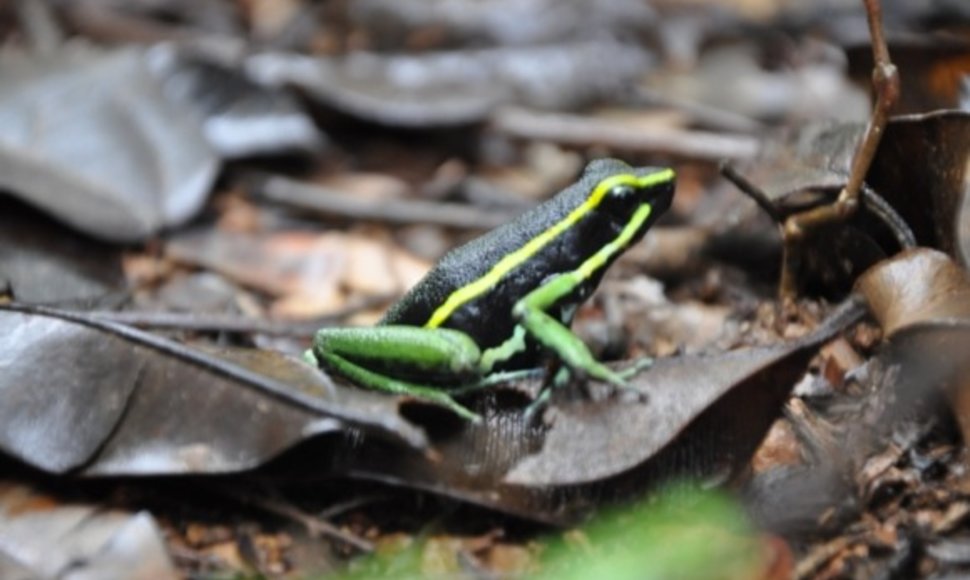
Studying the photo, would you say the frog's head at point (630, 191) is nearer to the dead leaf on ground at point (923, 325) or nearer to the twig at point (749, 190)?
the twig at point (749, 190)

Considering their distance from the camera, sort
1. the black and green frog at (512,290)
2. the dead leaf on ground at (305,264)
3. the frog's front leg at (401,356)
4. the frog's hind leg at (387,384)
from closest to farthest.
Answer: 1. the frog's hind leg at (387,384)
2. the frog's front leg at (401,356)
3. the black and green frog at (512,290)
4. the dead leaf on ground at (305,264)

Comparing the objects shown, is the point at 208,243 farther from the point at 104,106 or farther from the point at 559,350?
the point at 559,350

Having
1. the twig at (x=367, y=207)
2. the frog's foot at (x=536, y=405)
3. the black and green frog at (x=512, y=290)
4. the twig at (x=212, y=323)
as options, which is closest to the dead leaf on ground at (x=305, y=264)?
the twig at (x=367, y=207)

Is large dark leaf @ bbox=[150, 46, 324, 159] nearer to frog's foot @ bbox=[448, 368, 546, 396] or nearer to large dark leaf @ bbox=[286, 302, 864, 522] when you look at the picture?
frog's foot @ bbox=[448, 368, 546, 396]

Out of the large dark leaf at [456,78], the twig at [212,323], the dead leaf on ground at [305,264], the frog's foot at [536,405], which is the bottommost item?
the dead leaf on ground at [305,264]

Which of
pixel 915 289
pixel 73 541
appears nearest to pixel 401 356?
pixel 73 541

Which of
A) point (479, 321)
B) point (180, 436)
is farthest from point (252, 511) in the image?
point (479, 321)

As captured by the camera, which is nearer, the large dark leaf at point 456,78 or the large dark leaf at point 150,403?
the large dark leaf at point 150,403

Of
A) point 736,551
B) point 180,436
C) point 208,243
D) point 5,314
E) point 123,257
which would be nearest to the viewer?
point 736,551
